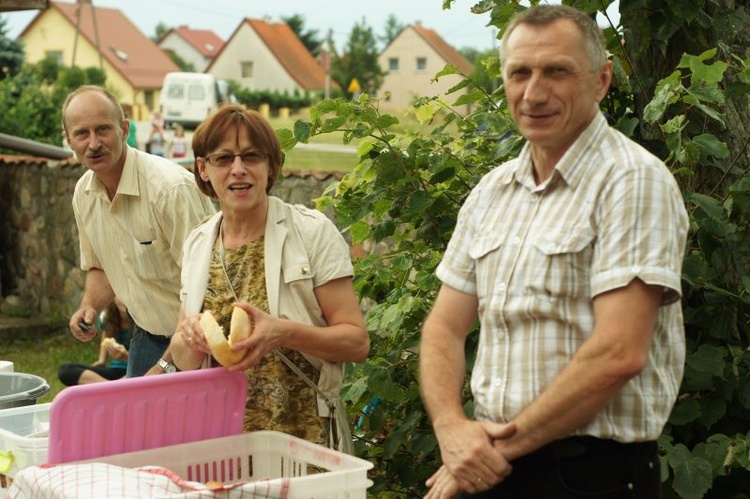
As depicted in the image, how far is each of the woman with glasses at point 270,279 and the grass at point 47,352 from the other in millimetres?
5777

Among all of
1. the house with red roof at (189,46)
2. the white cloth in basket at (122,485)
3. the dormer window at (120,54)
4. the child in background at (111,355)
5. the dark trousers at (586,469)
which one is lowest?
the child in background at (111,355)

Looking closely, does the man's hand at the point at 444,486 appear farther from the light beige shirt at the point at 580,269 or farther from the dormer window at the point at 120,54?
the dormer window at the point at 120,54

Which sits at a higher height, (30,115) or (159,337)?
(30,115)

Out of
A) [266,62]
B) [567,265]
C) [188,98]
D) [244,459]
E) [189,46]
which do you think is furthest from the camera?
[189,46]

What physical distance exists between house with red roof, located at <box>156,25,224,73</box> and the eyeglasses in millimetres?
100768

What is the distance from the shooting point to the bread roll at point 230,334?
2.76 metres

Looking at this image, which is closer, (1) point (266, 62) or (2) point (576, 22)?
(2) point (576, 22)

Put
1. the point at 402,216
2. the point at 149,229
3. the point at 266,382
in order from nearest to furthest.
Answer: the point at 266,382 → the point at 402,216 → the point at 149,229

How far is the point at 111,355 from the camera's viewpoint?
7.55m

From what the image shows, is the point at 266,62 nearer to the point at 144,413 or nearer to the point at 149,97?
the point at 149,97

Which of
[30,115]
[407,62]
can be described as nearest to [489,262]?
[30,115]

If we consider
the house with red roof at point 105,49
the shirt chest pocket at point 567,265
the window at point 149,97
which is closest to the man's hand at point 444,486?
the shirt chest pocket at point 567,265

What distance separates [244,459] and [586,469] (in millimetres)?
1009

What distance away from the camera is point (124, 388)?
9.13 ft
